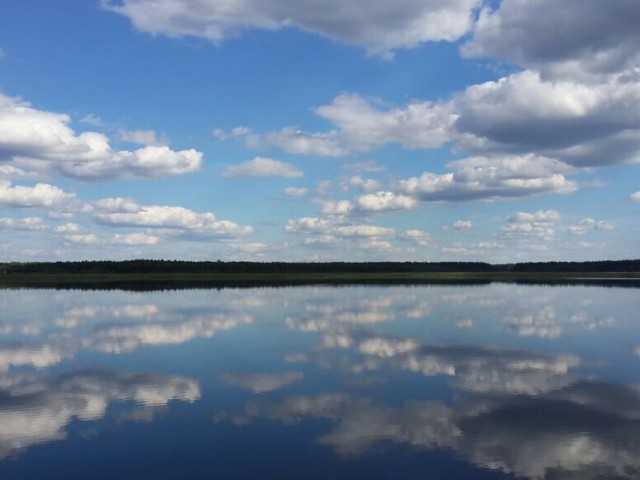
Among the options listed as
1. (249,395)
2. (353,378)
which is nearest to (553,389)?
(353,378)

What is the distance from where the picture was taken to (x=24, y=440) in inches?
488

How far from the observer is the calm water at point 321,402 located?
10.9m

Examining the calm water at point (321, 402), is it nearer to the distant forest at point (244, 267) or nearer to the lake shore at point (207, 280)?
the lake shore at point (207, 280)

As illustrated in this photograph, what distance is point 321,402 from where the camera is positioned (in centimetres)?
1525

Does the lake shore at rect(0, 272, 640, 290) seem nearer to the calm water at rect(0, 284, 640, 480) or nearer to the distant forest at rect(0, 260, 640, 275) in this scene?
the distant forest at rect(0, 260, 640, 275)

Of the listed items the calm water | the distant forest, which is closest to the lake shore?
the distant forest

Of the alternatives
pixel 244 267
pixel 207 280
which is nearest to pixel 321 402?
pixel 207 280

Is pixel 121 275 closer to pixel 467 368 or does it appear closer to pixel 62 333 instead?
pixel 62 333

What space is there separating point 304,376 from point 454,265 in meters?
170

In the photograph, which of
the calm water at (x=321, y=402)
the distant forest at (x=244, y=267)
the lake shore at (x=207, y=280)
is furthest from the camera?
the distant forest at (x=244, y=267)

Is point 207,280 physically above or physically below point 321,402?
above

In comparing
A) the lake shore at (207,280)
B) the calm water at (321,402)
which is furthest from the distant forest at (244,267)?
the calm water at (321,402)

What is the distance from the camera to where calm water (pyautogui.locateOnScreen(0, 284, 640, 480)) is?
10.9 m

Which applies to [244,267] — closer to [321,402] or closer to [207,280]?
[207,280]
